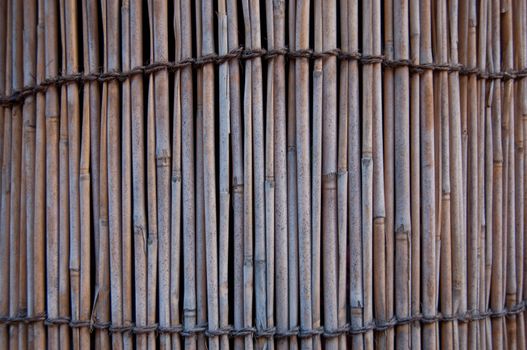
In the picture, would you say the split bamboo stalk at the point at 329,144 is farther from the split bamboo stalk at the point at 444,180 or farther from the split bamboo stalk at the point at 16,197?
the split bamboo stalk at the point at 16,197

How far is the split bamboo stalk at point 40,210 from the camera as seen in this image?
54.1 inches

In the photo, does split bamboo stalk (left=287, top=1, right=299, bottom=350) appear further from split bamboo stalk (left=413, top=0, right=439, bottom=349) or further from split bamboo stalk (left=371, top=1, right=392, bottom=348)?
split bamboo stalk (left=413, top=0, right=439, bottom=349)

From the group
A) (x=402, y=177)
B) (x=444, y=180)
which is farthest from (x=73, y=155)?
(x=444, y=180)

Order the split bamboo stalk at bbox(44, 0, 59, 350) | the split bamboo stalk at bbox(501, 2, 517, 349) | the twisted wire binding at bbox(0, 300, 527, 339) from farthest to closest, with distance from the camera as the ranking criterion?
the split bamboo stalk at bbox(501, 2, 517, 349), the split bamboo stalk at bbox(44, 0, 59, 350), the twisted wire binding at bbox(0, 300, 527, 339)

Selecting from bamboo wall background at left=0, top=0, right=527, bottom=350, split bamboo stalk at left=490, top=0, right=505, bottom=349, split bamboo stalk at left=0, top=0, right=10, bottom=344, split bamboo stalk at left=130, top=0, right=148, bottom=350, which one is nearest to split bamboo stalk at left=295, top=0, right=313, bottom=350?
bamboo wall background at left=0, top=0, right=527, bottom=350

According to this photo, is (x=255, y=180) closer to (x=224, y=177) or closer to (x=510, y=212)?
(x=224, y=177)

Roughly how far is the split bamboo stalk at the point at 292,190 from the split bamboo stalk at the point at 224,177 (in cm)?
13

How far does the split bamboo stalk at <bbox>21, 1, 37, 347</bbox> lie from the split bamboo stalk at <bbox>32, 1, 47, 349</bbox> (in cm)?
1

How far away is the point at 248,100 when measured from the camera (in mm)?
1267

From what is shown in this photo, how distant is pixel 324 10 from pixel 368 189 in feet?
1.33

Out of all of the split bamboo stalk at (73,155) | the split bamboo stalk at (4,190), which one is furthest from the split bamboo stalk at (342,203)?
the split bamboo stalk at (4,190)

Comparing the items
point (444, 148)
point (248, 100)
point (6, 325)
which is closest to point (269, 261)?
point (248, 100)

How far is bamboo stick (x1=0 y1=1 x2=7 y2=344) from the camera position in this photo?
1.45 m

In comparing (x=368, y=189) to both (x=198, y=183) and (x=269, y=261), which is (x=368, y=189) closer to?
(x=269, y=261)
